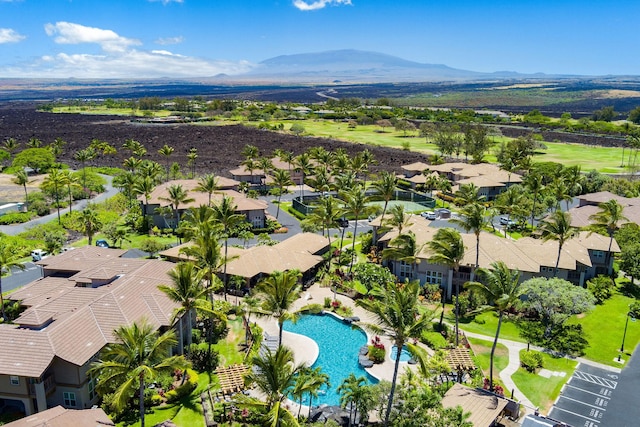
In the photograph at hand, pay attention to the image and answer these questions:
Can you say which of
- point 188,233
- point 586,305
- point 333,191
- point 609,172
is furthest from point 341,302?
point 609,172

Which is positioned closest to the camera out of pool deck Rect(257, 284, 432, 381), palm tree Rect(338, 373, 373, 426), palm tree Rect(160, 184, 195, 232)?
palm tree Rect(338, 373, 373, 426)

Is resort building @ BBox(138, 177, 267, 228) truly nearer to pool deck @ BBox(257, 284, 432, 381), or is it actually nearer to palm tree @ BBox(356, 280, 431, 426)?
pool deck @ BBox(257, 284, 432, 381)

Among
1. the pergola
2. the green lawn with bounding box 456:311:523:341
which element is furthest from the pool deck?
the green lawn with bounding box 456:311:523:341

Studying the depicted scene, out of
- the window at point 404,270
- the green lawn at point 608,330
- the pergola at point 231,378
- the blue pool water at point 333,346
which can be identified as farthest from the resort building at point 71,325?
the green lawn at point 608,330

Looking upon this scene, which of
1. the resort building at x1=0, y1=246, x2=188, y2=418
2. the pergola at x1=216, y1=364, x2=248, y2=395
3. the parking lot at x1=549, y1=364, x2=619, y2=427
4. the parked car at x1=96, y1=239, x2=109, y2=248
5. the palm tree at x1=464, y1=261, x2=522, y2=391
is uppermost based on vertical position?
the palm tree at x1=464, y1=261, x2=522, y2=391

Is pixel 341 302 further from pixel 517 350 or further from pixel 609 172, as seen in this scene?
pixel 609 172

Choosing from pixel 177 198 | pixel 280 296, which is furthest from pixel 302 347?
pixel 177 198
